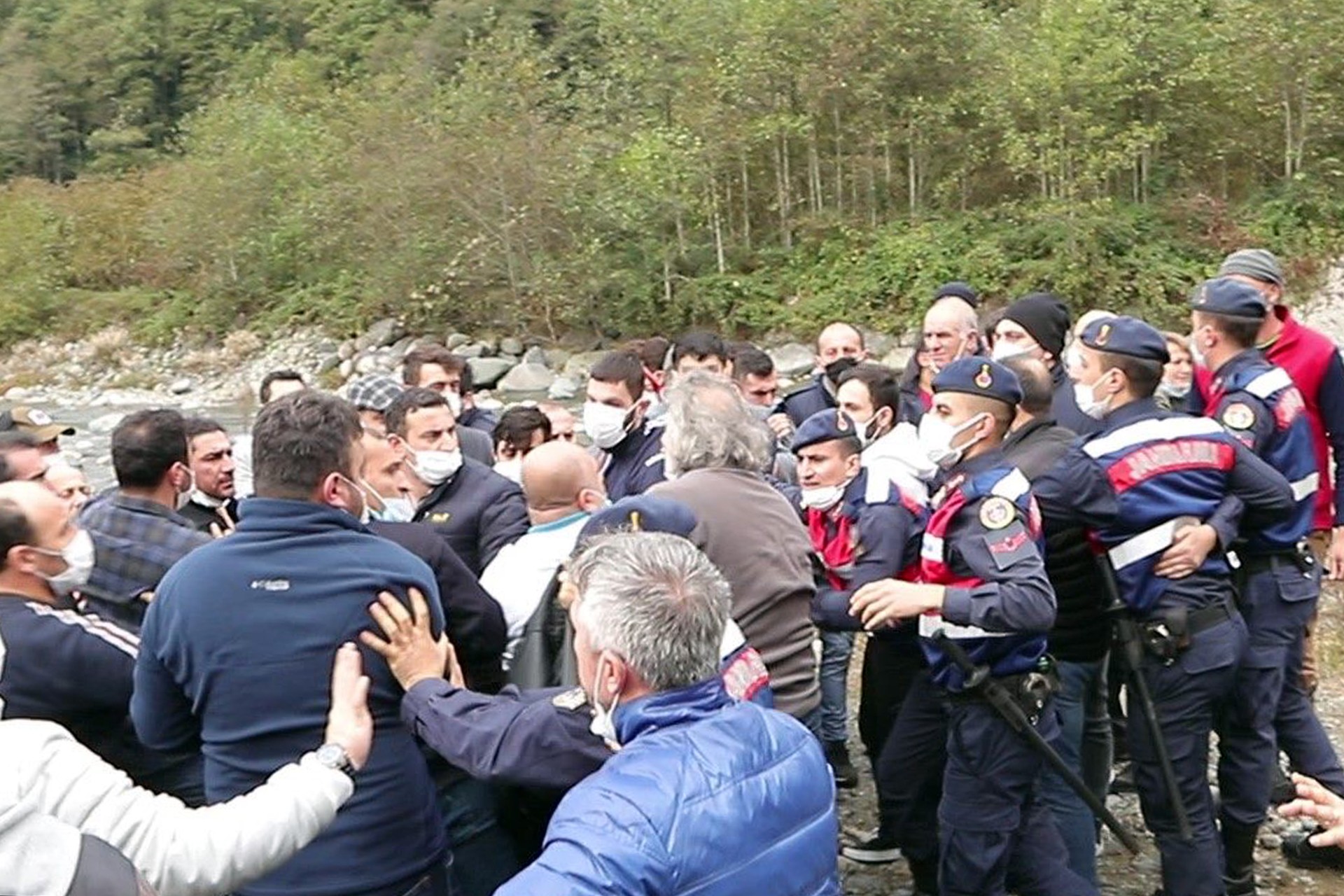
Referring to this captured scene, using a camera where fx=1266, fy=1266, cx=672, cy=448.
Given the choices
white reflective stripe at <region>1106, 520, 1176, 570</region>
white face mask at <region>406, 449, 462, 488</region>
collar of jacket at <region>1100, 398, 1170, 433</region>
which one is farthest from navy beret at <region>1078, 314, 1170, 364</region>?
white face mask at <region>406, 449, 462, 488</region>

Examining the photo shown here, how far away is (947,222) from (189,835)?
2729cm

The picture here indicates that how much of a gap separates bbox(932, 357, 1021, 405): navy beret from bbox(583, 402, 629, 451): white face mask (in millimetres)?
1804

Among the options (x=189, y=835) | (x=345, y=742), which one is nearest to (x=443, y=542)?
(x=345, y=742)

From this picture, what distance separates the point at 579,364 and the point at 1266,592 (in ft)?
81.9

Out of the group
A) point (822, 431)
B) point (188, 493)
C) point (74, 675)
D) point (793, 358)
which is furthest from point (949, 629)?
point (793, 358)

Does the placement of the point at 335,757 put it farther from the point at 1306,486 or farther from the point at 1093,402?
the point at 1306,486

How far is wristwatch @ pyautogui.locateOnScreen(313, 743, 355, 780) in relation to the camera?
7.50 ft

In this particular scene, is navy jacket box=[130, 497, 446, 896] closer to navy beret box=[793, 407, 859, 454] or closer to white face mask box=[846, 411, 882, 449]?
navy beret box=[793, 407, 859, 454]

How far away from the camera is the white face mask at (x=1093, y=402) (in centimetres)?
394

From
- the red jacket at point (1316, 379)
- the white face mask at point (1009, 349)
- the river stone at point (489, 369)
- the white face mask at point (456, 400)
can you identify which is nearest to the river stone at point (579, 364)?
the river stone at point (489, 369)

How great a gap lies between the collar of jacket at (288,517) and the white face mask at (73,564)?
25.2 inches

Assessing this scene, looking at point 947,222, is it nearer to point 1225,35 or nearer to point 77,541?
point 1225,35

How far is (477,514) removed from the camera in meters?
4.04

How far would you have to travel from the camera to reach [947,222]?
91.1 feet
